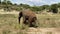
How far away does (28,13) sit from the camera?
61.0 ft

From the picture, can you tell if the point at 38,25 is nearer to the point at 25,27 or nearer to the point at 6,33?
the point at 25,27

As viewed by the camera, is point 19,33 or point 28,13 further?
point 28,13

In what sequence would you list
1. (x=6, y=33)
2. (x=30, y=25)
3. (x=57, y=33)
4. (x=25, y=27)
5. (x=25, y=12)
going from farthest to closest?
(x=25, y=12) < (x=30, y=25) < (x=25, y=27) < (x=57, y=33) < (x=6, y=33)

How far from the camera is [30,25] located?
17797mm

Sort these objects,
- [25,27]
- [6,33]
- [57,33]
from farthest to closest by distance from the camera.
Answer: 1. [25,27]
2. [57,33]
3. [6,33]

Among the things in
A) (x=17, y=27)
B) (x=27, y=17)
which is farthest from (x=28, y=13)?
(x=17, y=27)

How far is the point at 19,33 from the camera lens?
13.3 metres

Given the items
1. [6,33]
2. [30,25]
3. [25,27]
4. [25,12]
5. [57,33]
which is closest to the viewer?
[6,33]

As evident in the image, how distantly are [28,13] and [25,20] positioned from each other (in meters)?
0.59

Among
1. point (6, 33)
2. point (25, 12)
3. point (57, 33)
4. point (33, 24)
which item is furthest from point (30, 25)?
point (6, 33)

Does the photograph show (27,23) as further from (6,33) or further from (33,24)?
(6,33)

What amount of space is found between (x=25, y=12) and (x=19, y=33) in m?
5.84

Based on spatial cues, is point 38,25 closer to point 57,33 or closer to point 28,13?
point 28,13

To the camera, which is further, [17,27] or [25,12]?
[25,12]
